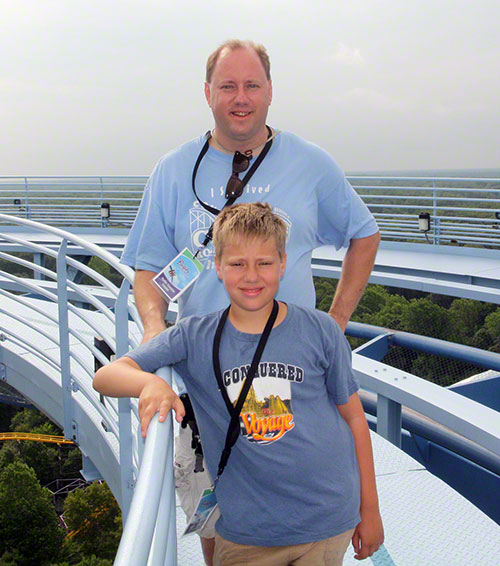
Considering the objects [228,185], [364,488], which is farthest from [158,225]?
[364,488]

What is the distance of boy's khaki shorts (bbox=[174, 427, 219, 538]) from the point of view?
4.78 feet

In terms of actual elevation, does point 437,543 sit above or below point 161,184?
below

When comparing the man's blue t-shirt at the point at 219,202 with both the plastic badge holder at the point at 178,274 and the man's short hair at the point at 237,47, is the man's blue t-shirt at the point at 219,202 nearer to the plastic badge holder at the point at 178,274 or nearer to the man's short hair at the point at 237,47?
the plastic badge holder at the point at 178,274

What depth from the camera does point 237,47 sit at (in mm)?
1742

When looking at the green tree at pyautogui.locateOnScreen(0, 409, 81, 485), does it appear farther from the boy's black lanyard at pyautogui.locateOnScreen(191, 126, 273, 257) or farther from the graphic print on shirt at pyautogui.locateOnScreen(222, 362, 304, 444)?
the graphic print on shirt at pyautogui.locateOnScreen(222, 362, 304, 444)

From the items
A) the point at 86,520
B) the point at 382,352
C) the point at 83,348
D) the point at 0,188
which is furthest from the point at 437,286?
the point at 86,520

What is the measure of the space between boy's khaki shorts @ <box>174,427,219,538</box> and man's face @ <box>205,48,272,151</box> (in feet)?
2.61

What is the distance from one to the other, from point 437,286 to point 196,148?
5.81 metres

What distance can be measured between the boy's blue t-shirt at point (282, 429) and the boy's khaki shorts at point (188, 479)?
0.18 feet

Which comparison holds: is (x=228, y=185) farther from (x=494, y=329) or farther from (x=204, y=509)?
(x=494, y=329)

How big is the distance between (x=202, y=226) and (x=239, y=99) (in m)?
0.36

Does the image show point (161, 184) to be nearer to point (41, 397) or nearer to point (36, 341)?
point (41, 397)

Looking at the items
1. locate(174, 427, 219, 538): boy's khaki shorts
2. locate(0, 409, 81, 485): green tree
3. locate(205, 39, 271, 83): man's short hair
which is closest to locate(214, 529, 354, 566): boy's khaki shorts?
locate(174, 427, 219, 538): boy's khaki shorts

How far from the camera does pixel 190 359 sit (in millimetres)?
1415
